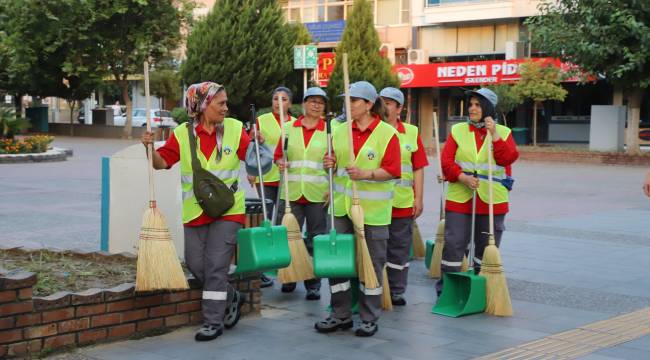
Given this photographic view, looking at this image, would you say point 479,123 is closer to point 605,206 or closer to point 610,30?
point 605,206

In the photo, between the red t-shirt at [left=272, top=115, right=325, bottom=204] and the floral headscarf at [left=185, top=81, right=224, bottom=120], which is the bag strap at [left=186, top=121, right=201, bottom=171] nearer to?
the floral headscarf at [left=185, top=81, right=224, bottom=120]

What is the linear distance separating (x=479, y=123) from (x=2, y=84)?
139 feet

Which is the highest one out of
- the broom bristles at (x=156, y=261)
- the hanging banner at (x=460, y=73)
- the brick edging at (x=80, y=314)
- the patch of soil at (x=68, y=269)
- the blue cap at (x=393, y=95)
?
the hanging banner at (x=460, y=73)

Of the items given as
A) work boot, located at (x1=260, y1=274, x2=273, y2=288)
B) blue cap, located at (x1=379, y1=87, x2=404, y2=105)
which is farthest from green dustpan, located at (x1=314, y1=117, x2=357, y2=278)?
blue cap, located at (x1=379, y1=87, x2=404, y2=105)

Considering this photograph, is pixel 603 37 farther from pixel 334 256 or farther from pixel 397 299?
pixel 334 256

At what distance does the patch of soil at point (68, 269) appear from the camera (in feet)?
20.1

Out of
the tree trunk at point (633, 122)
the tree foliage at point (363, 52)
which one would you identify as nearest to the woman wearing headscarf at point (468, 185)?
the tree trunk at point (633, 122)

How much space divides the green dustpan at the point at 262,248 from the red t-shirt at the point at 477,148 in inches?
68.5

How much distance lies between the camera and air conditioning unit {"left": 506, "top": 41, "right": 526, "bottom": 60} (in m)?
41.0

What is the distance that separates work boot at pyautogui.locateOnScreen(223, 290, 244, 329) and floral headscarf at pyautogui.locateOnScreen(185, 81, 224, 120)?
4.37ft

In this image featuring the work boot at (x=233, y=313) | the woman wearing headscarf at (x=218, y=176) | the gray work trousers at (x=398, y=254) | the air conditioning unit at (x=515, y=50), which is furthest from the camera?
the air conditioning unit at (x=515, y=50)

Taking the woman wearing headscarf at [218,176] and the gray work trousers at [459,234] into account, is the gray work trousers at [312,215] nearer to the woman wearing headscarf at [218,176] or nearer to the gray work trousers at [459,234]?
the gray work trousers at [459,234]

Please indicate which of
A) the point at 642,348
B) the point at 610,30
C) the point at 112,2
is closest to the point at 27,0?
the point at 112,2

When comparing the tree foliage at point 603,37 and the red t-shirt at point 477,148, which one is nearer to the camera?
the red t-shirt at point 477,148
